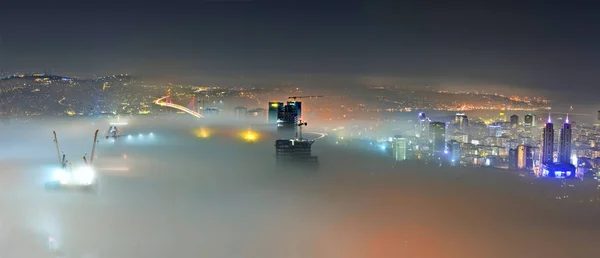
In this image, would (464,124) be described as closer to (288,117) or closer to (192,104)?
(288,117)

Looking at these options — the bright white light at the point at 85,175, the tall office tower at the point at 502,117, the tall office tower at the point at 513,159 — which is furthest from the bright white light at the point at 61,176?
the tall office tower at the point at 502,117

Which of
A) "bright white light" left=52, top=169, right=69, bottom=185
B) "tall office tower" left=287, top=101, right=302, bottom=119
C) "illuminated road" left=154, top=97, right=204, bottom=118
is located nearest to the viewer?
"bright white light" left=52, top=169, right=69, bottom=185

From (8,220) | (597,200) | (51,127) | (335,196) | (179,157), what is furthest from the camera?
A: (51,127)

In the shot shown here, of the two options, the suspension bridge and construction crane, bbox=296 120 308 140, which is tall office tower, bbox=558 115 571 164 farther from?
the suspension bridge

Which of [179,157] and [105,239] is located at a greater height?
[179,157]

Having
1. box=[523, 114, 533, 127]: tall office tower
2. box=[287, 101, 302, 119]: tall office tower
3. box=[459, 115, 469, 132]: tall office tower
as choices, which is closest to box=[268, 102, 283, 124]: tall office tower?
box=[287, 101, 302, 119]: tall office tower

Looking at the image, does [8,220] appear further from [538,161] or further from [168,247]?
[538,161]

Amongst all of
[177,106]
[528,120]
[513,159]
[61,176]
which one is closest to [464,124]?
[528,120]

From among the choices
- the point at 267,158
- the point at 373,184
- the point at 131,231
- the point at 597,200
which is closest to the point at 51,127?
the point at 267,158
